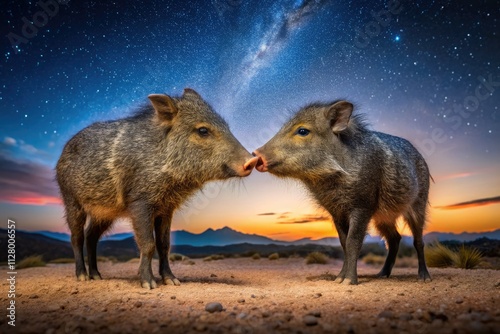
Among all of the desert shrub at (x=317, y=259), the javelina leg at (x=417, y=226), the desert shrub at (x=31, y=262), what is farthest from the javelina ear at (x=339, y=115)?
the desert shrub at (x=31, y=262)

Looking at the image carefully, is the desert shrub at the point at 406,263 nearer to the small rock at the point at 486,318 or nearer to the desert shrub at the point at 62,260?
the small rock at the point at 486,318

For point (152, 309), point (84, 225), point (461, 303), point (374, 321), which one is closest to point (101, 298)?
point (152, 309)

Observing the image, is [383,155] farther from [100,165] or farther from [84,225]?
[84,225]

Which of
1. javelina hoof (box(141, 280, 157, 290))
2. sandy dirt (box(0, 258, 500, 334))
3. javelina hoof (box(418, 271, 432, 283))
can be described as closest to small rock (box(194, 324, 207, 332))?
sandy dirt (box(0, 258, 500, 334))

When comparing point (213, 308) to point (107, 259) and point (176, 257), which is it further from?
point (107, 259)

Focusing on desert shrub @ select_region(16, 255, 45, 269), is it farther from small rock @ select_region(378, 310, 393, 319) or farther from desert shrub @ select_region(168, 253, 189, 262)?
small rock @ select_region(378, 310, 393, 319)

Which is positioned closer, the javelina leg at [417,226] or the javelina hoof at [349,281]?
the javelina hoof at [349,281]
